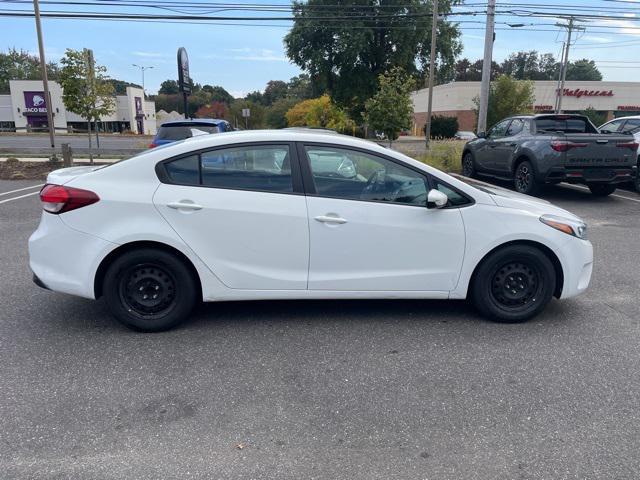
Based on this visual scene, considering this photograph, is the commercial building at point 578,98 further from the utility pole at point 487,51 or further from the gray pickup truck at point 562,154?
the gray pickup truck at point 562,154

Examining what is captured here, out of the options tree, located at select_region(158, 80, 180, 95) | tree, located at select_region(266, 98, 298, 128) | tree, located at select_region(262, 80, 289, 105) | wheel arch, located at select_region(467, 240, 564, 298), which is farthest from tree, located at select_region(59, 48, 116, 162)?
tree, located at select_region(158, 80, 180, 95)

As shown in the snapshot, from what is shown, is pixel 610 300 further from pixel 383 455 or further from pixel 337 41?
pixel 337 41

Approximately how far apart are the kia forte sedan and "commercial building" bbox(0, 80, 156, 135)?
6616cm

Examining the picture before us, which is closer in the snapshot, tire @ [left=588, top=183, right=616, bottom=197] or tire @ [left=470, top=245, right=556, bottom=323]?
tire @ [left=470, top=245, right=556, bottom=323]

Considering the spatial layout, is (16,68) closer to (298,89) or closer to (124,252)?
(298,89)

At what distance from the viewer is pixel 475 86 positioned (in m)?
53.5

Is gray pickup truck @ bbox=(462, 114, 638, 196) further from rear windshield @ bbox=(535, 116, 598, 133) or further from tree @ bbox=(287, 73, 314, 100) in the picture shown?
tree @ bbox=(287, 73, 314, 100)

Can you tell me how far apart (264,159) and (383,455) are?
238 cm

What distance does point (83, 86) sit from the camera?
1745 centimetres

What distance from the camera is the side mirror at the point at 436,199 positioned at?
3.93 meters

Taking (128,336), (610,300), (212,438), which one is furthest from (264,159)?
(610,300)

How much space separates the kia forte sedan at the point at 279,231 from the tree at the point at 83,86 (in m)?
15.3

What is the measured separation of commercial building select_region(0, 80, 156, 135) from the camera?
2578 inches

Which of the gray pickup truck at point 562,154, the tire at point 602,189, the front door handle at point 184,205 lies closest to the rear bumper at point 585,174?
the gray pickup truck at point 562,154
